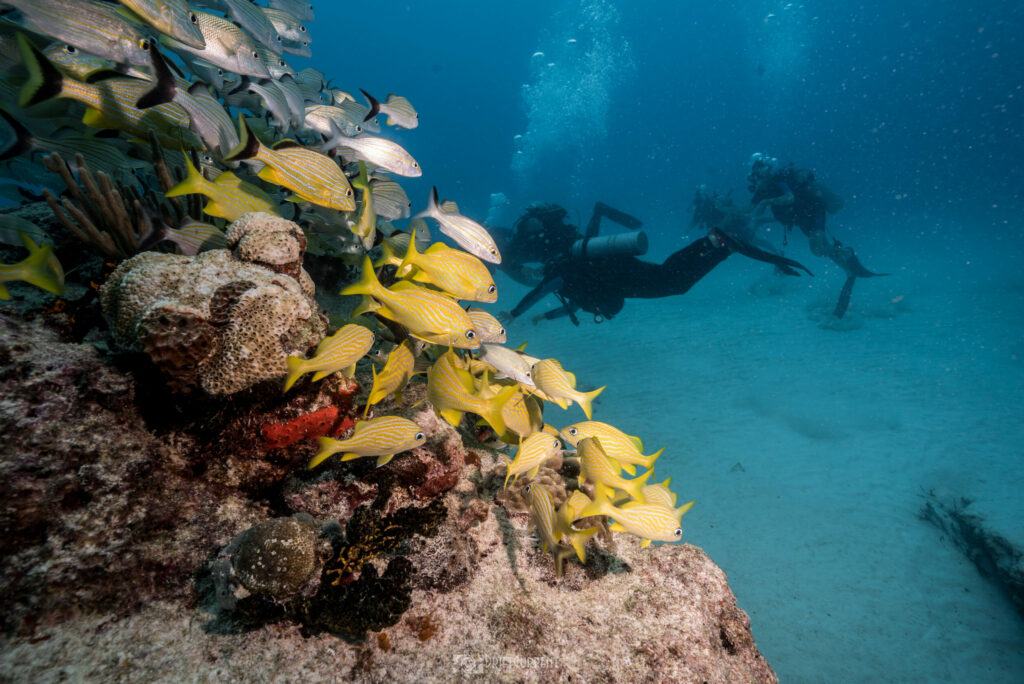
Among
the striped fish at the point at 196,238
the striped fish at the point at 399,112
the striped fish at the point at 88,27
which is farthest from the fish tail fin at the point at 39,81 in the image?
the striped fish at the point at 399,112

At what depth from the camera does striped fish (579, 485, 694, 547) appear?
87.0 inches

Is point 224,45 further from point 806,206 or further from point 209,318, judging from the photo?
point 806,206

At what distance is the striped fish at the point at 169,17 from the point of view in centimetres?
219

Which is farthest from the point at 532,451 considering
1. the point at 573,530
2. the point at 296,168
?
the point at 296,168

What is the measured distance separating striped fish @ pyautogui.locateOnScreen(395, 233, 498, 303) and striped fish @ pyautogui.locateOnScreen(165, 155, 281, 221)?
1381 millimetres

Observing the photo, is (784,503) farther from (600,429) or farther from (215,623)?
(215,623)

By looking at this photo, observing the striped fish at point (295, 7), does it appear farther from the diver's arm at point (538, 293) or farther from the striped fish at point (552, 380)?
the diver's arm at point (538, 293)

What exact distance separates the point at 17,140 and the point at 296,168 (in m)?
2.09

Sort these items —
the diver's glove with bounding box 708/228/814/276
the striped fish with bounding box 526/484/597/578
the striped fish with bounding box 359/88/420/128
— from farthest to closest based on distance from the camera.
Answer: the diver's glove with bounding box 708/228/814/276 < the striped fish with bounding box 359/88/420/128 < the striped fish with bounding box 526/484/597/578

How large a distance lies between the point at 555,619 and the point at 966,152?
423 feet

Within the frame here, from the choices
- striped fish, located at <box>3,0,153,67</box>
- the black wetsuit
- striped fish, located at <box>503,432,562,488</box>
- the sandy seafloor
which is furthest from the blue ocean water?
striped fish, located at <box>3,0,153,67</box>

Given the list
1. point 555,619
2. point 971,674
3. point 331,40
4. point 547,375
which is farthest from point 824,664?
point 331,40

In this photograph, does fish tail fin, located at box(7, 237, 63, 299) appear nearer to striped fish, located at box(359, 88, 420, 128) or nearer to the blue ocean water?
striped fish, located at box(359, 88, 420, 128)

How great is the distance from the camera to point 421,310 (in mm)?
1945
